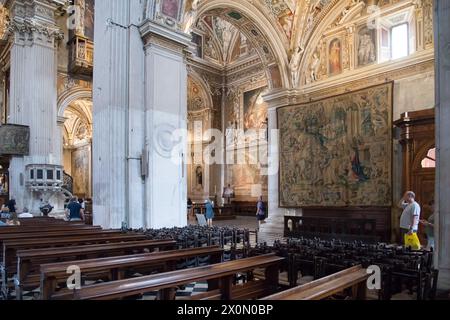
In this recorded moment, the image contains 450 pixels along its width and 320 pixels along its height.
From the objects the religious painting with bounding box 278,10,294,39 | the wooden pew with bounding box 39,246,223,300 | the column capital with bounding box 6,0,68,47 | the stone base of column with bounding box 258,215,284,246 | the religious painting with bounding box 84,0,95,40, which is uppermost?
the religious painting with bounding box 84,0,95,40

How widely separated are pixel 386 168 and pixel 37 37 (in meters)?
14.6

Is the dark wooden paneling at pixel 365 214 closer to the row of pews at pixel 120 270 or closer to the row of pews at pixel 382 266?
the row of pews at pixel 382 266

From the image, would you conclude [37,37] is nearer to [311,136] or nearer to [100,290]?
[311,136]

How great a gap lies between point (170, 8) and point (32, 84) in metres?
9.15

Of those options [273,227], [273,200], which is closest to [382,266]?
[273,227]

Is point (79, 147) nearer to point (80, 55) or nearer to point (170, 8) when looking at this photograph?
point (80, 55)

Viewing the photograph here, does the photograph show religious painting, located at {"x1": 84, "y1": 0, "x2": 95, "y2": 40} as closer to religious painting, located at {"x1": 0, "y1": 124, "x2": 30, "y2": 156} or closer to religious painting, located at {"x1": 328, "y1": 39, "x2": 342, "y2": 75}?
religious painting, located at {"x1": 0, "y1": 124, "x2": 30, "y2": 156}

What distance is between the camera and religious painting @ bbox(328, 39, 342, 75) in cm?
1248

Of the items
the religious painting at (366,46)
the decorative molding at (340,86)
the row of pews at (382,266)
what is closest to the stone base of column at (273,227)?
the decorative molding at (340,86)

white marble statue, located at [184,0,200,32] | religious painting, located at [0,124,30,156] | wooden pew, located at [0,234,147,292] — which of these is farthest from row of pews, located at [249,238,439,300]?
religious painting, located at [0,124,30,156]

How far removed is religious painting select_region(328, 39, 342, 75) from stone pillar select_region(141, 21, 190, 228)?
6116mm

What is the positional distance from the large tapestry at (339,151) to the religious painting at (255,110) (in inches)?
248

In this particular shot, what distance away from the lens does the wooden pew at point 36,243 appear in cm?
468

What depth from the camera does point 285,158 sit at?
1333cm
